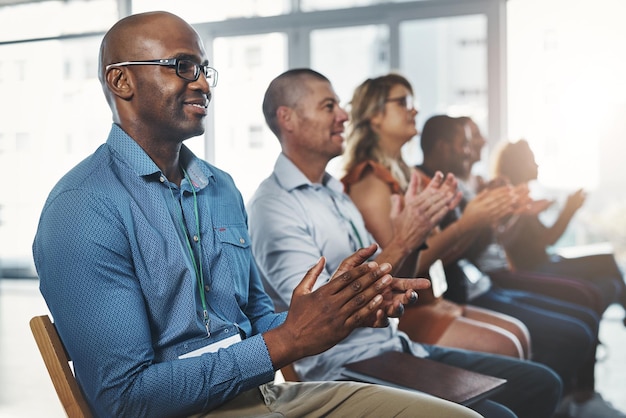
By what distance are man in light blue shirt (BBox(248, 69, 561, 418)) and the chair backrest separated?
921 millimetres

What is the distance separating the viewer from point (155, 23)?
1.56 m

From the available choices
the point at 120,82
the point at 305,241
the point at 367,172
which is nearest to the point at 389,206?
the point at 367,172

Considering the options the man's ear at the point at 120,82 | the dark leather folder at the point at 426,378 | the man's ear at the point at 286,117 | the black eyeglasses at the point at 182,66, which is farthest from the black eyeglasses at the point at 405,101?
the man's ear at the point at 120,82

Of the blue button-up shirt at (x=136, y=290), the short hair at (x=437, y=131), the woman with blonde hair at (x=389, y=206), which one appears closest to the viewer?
the blue button-up shirt at (x=136, y=290)

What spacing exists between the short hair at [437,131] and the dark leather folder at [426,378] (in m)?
1.82

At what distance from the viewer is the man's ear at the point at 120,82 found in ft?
5.11

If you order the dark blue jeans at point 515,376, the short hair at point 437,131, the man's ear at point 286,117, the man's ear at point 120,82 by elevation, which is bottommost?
the dark blue jeans at point 515,376

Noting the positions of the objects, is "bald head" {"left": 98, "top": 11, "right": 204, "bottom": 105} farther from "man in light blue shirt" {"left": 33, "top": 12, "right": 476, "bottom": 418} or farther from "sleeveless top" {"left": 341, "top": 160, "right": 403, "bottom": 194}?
"sleeveless top" {"left": 341, "top": 160, "right": 403, "bottom": 194}

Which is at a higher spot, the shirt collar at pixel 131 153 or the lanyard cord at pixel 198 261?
the shirt collar at pixel 131 153

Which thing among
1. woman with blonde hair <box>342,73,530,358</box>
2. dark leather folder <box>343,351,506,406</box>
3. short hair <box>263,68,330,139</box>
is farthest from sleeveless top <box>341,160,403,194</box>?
dark leather folder <box>343,351,506,406</box>

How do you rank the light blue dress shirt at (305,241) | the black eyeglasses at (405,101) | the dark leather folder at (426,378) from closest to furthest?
1. the dark leather folder at (426,378)
2. the light blue dress shirt at (305,241)
3. the black eyeglasses at (405,101)

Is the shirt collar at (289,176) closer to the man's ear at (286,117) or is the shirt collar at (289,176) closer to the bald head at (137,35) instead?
the man's ear at (286,117)

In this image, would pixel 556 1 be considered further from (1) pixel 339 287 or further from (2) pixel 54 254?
(2) pixel 54 254

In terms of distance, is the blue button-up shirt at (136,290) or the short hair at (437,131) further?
the short hair at (437,131)
